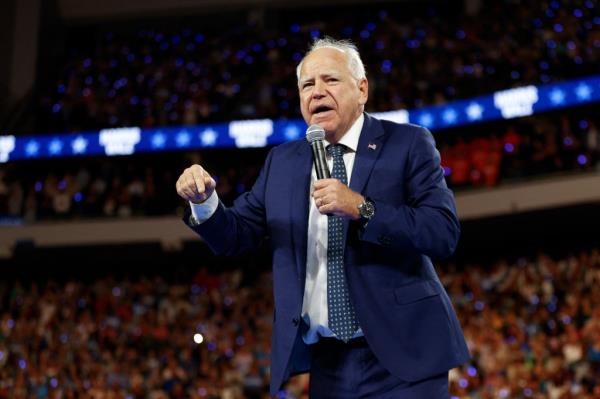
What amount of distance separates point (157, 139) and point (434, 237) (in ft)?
39.4

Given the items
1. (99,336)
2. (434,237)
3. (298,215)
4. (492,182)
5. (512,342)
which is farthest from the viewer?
(492,182)

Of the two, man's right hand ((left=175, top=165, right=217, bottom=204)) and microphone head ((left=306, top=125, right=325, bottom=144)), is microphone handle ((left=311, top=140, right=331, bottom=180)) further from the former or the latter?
man's right hand ((left=175, top=165, right=217, bottom=204))

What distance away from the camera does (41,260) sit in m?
13.5

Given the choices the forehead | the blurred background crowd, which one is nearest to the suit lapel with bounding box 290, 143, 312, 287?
the forehead

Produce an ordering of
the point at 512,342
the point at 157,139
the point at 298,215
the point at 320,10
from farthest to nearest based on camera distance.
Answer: the point at 320,10 < the point at 157,139 < the point at 512,342 < the point at 298,215

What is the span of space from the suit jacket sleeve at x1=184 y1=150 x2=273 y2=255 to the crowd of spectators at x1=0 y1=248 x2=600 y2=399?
5.05 meters

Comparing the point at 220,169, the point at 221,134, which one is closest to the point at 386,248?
the point at 221,134

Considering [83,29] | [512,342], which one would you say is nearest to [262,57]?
[83,29]

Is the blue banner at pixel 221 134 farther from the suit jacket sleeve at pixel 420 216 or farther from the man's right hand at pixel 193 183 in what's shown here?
the man's right hand at pixel 193 183

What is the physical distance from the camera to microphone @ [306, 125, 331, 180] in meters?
1.83

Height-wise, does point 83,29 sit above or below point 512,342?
above

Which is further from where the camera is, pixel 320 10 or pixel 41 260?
pixel 320 10

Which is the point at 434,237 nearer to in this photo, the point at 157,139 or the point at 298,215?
the point at 298,215

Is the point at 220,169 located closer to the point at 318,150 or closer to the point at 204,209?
the point at 204,209
